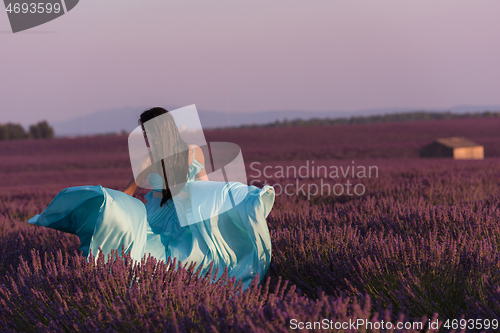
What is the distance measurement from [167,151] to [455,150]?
55.6ft

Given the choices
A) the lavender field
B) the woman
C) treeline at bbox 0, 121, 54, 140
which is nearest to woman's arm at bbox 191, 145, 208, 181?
the woman

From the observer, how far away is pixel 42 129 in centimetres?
4738

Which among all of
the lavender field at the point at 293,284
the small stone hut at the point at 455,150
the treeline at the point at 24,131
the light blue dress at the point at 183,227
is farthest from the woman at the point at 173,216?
the treeline at the point at 24,131

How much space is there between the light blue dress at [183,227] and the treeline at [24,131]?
48141 millimetres

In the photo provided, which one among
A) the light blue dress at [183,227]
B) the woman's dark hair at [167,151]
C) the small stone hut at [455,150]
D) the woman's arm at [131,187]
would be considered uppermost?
the woman's dark hair at [167,151]

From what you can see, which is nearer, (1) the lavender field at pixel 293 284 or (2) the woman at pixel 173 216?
(1) the lavender field at pixel 293 284

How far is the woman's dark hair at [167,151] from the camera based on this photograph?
286 cm

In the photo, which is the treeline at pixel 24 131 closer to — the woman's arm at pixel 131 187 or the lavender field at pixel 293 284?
the lavender field at pixel 293 284

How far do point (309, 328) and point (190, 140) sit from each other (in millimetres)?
2083

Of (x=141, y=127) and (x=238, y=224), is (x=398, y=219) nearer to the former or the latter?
(x=238, y=224)

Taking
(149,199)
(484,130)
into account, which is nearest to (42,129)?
(484,130)

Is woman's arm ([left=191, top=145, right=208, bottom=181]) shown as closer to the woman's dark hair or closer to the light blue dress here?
the woman's dark hair

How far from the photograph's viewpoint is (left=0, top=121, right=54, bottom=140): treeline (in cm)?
4419

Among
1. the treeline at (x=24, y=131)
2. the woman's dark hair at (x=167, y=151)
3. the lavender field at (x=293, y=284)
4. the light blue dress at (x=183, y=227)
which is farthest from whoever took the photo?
the treeline at (x=24, y=131)
